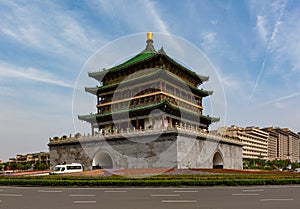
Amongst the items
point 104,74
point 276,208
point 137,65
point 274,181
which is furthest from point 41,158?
point 276,208

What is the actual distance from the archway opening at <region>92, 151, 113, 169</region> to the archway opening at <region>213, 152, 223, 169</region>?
1683 cm

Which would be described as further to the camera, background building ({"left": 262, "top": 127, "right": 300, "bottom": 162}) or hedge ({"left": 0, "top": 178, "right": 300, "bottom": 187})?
background building ({"left": 262, "top": 127, "right": 300, "bottom": 162})

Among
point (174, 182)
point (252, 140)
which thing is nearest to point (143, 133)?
point (174, 182)

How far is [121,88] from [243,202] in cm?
3623

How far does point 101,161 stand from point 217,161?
18735 millimetres

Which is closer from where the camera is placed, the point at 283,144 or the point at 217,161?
the point at 217,161

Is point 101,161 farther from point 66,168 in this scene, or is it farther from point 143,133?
point 143,133

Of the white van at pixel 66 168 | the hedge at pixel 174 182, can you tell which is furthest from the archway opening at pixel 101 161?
the hedge at pixel 174 182

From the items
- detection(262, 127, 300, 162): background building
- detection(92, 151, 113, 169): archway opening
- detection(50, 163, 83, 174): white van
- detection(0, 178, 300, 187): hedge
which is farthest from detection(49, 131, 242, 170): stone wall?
detection(262, 127, 300, 162): background building

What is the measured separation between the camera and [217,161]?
150 feet

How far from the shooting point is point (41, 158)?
120 meters

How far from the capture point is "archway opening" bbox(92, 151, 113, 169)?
42406 mm

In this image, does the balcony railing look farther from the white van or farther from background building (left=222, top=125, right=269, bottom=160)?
background building (left=222, top=125, right=269, bottom=160)

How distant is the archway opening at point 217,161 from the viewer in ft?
147
